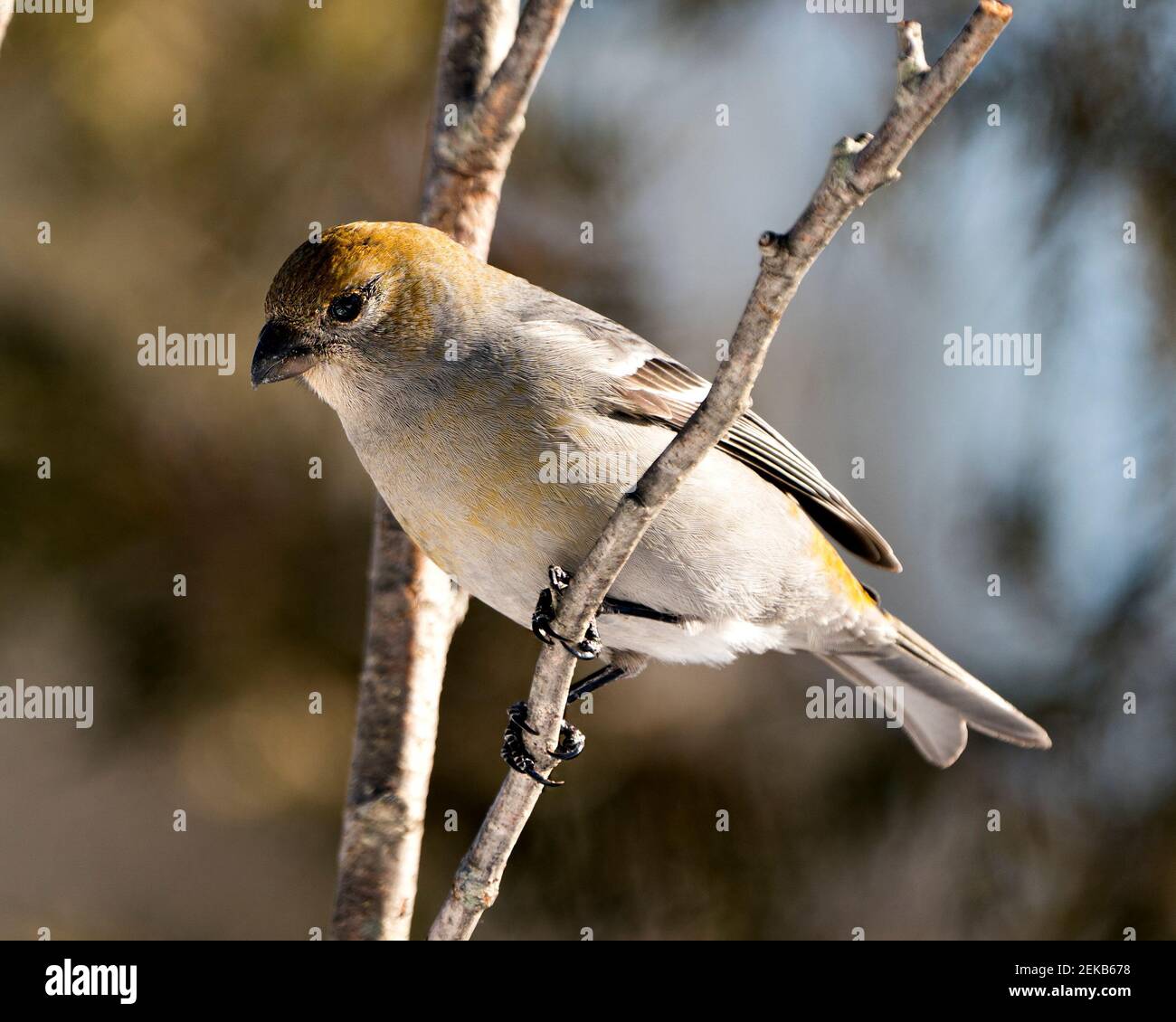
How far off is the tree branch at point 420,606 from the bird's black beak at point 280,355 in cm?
54

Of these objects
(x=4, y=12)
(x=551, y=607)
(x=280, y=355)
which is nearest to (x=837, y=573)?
(x=551, y=607)

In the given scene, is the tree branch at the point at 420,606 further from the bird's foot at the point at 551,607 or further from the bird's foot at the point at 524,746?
the bird's foot at the point at 551,607

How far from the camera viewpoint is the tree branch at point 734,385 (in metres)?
1.55

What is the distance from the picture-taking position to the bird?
2.86 m

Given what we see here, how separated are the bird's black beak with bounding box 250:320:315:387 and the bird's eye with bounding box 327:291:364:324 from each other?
0.11 m

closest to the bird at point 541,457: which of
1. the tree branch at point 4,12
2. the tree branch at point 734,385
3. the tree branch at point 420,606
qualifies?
the tree branch at point 734,385

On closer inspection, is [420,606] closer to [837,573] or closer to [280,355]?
[280,355]

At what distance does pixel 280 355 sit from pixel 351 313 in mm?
220

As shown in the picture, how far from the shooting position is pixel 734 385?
193 centimetres

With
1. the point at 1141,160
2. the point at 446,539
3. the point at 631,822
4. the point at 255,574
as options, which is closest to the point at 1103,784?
the point at 631,822

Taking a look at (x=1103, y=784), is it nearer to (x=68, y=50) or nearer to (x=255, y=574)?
(x=255, y=574)

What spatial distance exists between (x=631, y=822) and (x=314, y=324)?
220 cm

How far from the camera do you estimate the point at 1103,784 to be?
450 centimetres

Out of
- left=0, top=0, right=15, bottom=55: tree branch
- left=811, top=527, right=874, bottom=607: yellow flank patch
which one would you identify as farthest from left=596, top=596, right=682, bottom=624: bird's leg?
left=0, top=0, right=15, bottom=55: tree branch
